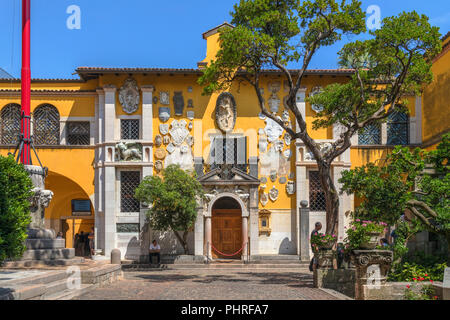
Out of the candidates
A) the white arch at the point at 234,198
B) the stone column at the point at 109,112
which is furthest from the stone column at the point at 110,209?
the white arch at the point at 234,198

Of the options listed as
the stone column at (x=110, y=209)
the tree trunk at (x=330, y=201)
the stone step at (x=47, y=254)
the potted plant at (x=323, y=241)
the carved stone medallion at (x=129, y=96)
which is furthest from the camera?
the carved stone medallion at (x=129, y=96)

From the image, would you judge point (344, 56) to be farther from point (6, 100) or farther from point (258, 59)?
point (6, 100)

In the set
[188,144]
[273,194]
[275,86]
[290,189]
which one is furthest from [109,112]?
[290,189]

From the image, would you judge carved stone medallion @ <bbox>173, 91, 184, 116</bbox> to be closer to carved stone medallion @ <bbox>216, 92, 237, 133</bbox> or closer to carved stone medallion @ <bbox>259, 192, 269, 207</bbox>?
carved stone medallion @ <bbox>216, 92, 237, 133</bbox>

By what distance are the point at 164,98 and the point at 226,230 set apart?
727cm

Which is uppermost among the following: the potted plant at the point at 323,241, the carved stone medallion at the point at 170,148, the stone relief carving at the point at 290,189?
the carved stone medallion at the point at 170,148

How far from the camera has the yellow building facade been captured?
26.5m

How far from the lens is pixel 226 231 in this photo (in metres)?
26.6

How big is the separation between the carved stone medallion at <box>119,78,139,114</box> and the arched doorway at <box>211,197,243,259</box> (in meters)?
6.38

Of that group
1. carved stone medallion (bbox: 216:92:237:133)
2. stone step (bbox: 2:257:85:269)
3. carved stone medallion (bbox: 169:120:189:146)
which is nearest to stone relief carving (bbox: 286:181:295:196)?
carved stone medallion (bbox: 216:92:237:133)

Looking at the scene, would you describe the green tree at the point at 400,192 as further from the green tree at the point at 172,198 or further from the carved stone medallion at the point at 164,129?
the carved stone medallion at the point at 164,129

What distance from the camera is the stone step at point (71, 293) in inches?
450

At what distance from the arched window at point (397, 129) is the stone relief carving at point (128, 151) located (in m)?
12.8

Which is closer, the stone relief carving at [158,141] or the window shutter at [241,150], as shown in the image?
the window shutter at [241,150]
